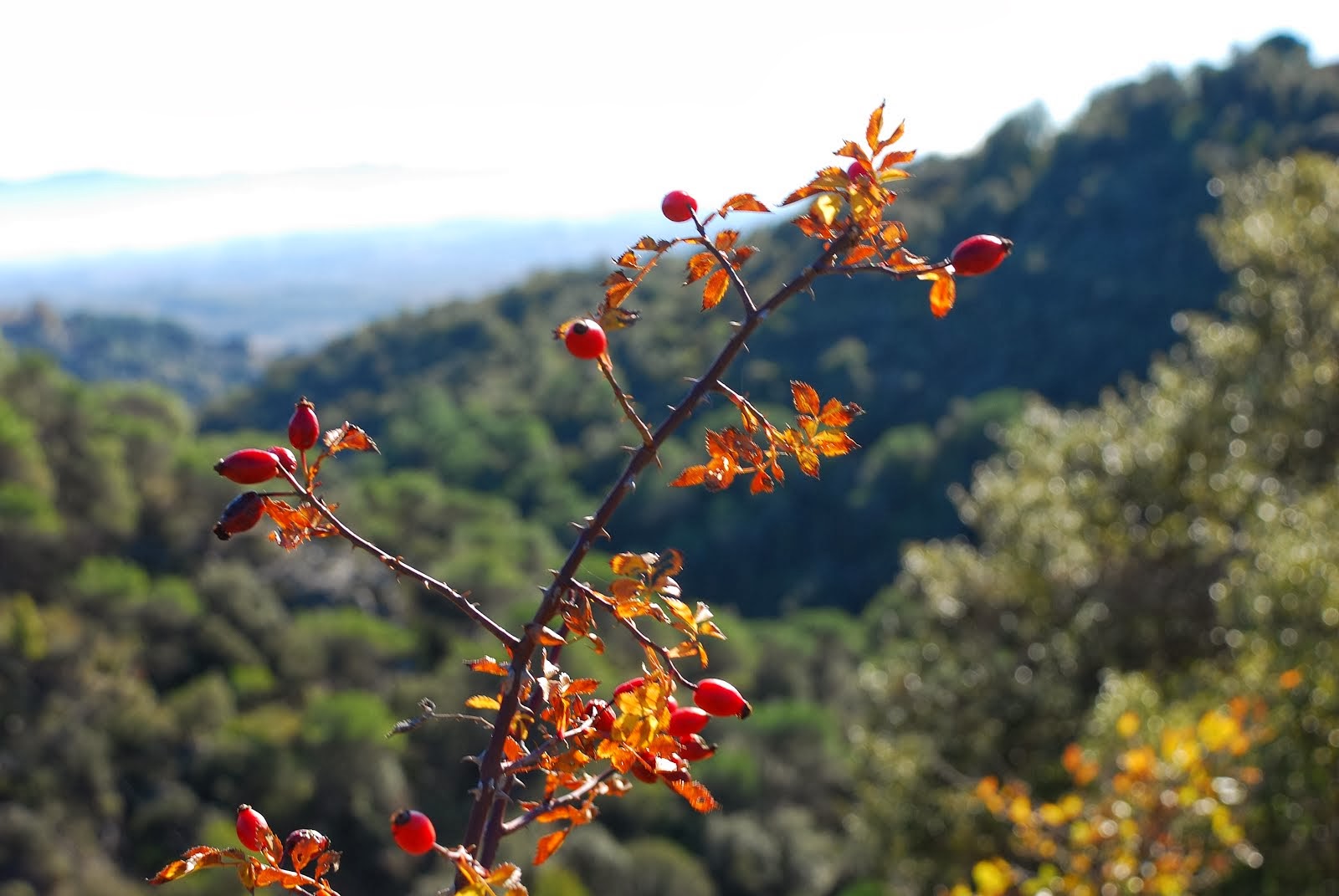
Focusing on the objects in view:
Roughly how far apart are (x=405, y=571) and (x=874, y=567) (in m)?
51.0

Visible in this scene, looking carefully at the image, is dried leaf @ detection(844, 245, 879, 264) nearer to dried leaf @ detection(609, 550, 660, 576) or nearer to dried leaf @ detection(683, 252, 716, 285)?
dried leaf @ detection(683, 252, 716, 285)

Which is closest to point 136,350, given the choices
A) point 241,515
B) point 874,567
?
point 874,567

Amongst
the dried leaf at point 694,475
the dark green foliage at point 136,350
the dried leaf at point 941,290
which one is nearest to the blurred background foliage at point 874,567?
the dried leaf at point 694,475

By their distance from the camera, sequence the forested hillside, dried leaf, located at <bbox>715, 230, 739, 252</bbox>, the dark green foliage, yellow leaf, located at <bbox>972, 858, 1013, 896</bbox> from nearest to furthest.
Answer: dried leaf, located at <bbox>715, 230, 739, 252</bbox> → yellow leaf, located at <bbox>972, 858, 1013, 896</bbox> → the forested hillside → the dark green foliage

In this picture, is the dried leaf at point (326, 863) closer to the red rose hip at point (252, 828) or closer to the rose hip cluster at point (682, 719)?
the red rose hip at point (252, 828)

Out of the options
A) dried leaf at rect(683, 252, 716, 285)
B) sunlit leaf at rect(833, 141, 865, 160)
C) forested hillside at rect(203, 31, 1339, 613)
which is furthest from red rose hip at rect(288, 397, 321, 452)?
forested hillside at rect(203, 31, 1339, 613)

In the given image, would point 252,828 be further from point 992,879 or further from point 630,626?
point 992,879

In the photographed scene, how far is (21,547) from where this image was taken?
94.9 feet

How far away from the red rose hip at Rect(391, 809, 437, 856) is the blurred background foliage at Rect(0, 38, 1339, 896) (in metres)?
0.26

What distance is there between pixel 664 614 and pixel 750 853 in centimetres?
2827

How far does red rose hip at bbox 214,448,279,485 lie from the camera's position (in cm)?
116

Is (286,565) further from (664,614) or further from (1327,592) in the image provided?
(664,614)

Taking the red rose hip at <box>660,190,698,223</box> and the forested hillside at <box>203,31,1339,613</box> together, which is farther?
the forested hillside at <box>203,31,1339,613</box>

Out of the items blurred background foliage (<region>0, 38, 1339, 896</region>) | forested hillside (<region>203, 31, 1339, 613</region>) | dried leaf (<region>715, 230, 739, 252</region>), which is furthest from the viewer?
forested hillside (<region>203, 31, 1339, 613</region>)
